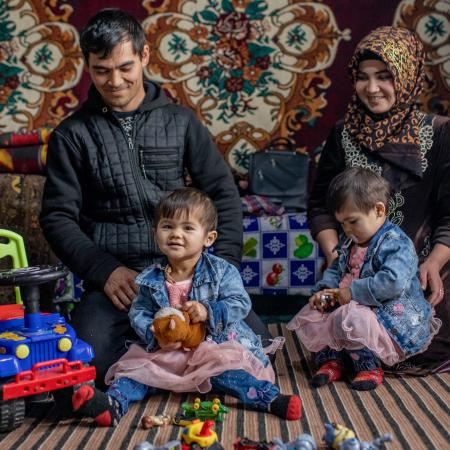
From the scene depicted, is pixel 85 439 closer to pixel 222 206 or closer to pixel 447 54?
pixel 222 206

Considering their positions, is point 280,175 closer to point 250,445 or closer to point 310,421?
point 310,421

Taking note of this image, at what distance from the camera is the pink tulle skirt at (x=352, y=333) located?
2.35 meters

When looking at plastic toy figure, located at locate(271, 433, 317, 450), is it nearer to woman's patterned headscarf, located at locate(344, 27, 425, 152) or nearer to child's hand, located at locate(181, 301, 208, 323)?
child's hand, located at locate(181, 301, 208, 323)

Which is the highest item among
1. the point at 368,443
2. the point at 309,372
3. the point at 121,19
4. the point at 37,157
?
the point at 121,19

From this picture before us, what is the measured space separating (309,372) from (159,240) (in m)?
0.73

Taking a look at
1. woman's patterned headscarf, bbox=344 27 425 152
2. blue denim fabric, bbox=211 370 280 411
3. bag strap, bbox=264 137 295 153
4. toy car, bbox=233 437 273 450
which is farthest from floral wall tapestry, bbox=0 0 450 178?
toy car, bbox=233 437 273 450

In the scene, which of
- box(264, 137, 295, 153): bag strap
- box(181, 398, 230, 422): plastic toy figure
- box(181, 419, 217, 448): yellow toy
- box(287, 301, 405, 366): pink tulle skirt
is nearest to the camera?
box(181, 419, 217, 448): yellow toy

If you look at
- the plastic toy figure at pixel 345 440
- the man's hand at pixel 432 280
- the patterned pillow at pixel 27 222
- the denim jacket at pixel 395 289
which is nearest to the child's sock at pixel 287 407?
the plastic toy figure at pixel 345 440

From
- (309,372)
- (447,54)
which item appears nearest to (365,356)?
(309,372)

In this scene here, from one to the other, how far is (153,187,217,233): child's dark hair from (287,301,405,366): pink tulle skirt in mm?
482

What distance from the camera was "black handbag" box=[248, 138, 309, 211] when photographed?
149 inches

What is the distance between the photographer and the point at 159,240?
2.32 metres

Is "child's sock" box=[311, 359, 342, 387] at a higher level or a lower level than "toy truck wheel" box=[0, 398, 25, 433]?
lower

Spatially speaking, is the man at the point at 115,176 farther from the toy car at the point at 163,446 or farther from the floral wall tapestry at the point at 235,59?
the floral wall tapestry at the point at 235,59
